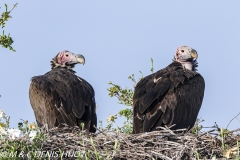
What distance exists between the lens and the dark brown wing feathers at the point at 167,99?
12070 mm

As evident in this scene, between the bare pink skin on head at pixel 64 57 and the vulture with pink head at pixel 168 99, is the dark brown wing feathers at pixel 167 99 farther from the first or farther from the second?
the bare pink skin on head at pixel 64 57

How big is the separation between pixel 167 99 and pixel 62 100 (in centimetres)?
191

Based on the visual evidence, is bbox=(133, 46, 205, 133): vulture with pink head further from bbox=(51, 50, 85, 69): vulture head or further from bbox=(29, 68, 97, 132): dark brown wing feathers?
bbox=(51, 50, 85, 69): vulture head

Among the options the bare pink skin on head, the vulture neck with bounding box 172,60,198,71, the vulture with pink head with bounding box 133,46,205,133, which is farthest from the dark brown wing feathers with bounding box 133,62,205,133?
the bare pink skin on head

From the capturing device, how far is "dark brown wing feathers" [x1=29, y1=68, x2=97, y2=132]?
41.3 ft

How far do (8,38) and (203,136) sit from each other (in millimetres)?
3846

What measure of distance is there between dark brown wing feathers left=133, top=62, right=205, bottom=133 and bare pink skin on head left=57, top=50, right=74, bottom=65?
268cm

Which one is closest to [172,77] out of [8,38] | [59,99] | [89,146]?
[59,99]

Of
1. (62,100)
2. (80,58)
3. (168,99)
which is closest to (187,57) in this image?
(80,58)

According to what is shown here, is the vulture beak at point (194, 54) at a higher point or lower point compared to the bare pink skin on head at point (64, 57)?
lower

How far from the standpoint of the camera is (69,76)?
13.8 m

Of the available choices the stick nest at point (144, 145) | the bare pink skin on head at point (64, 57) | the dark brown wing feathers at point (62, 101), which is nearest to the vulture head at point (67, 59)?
the bare pink skin on head at point (64, 57)

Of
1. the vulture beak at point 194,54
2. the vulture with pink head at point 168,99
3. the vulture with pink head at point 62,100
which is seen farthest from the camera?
the vulture beak at point 194,54

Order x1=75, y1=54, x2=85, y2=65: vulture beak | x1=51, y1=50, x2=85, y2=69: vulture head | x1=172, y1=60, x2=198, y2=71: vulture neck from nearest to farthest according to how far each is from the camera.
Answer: x1=172, y1=60, x2=198, y2=71: vulture neck → x1=75, y1=54, x2=85, y2=65: vulture beak → x1=51, y1=50, x2=85, y2=69: vulture head
